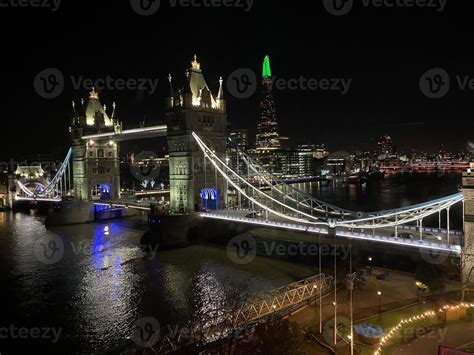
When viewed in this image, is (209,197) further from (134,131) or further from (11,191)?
(11,191)

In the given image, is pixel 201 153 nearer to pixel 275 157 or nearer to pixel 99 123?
pixel 99 123

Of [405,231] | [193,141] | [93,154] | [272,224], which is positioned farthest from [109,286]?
[93,154]

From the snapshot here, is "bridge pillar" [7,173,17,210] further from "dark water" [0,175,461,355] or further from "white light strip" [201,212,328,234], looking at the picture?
"white light strip" [201,212,328,234]

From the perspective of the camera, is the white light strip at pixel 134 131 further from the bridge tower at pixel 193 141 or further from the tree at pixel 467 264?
the tree at pixel 467 264

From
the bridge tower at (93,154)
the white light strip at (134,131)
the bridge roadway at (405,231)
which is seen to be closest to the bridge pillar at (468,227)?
the bridge roadway at (405,231)

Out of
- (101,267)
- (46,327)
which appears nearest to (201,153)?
(101,267)

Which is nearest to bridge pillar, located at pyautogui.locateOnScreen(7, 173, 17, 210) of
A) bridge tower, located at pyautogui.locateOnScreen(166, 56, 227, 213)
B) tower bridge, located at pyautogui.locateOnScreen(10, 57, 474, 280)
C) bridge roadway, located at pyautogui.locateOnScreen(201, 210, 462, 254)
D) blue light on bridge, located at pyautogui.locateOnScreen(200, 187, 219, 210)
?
tower bridge, located at pyautogui.locateOnScreen(10, 57, 474, 280)
